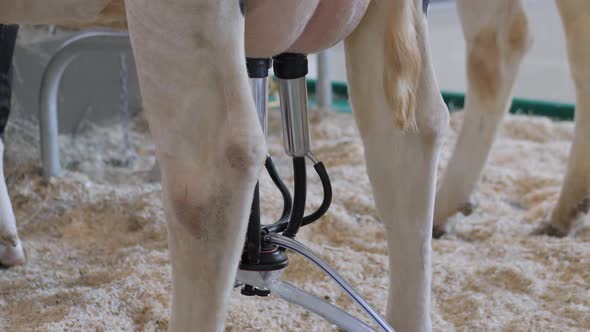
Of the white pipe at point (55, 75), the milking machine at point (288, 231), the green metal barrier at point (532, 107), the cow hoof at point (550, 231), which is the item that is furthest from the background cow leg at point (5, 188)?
the green metal barrier at point (532, 107)

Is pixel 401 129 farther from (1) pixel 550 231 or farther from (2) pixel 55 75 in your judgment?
(2) pixel 55 75

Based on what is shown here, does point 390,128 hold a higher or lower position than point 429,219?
higher

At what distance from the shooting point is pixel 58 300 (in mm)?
1082

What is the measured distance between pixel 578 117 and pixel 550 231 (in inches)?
8.8

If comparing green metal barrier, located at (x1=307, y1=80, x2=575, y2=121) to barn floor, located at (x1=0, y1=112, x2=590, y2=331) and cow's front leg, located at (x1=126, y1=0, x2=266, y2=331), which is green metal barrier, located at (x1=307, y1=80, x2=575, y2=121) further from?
cow's front leg, located at (x1=126, y1=0, x2=266, y2=331)

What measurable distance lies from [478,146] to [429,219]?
0.60 m

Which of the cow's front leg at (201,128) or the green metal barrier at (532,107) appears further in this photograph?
the green metal barrier at (532,107)

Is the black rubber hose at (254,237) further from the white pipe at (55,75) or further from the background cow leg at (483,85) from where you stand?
the white pipe at (55,75)

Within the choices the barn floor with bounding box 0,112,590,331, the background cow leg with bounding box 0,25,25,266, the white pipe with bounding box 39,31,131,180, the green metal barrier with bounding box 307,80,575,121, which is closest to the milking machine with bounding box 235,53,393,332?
the barn floor with bounding box 0,112,590,331

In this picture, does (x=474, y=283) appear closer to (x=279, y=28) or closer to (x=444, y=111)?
(x=444, y=111)

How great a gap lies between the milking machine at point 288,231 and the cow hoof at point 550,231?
67cm

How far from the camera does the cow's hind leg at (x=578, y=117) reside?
4.45 feet

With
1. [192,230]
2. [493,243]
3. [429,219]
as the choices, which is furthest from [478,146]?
[192,230]

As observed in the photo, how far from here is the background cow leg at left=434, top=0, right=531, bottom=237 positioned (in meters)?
1.41
